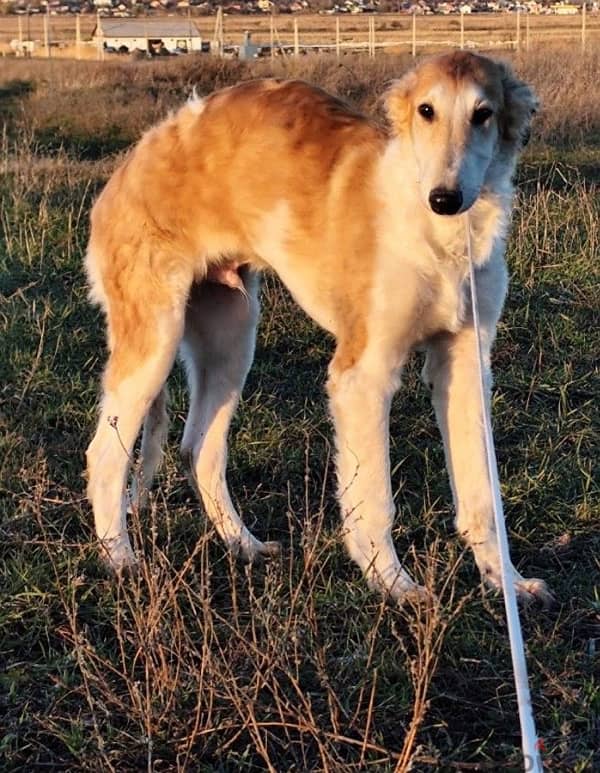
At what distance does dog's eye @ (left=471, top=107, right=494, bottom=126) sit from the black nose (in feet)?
→ 1.24

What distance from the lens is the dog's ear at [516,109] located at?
3822 millimetres

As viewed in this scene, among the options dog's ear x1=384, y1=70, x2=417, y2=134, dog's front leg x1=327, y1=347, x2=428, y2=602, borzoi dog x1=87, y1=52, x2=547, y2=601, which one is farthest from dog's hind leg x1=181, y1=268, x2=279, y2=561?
dog's ear x1=384, y1=70, x2=417, y2=134

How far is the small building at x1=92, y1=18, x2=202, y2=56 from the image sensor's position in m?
46.3

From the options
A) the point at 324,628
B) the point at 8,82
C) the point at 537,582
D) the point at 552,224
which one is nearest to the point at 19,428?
the point at 324,628

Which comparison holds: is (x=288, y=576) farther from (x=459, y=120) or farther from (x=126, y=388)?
(x=459, y=120)

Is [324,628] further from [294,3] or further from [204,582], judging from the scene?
[294,3]

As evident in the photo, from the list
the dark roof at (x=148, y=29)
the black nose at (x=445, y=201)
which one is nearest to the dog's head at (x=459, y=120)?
the black nose at (x=445, y=201)

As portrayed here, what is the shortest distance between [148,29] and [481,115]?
156 feet

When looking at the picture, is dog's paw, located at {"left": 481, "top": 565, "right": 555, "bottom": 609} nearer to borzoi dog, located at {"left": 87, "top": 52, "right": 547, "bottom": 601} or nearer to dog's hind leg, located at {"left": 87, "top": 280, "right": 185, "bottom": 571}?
borzoi dog, located at {"left": 87, "top": 52, "right": 547, "bottom": 601}

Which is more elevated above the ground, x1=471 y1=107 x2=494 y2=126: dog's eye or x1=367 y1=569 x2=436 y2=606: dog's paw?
x1=471 y1=107 x2=494 y2=126: dog's eye

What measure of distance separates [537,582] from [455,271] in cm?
113

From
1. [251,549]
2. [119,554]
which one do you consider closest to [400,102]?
[251,549]

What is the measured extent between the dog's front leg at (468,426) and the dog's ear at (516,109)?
1.93ft

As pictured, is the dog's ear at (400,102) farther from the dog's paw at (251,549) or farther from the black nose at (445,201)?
the dog's paw at (251,549)
